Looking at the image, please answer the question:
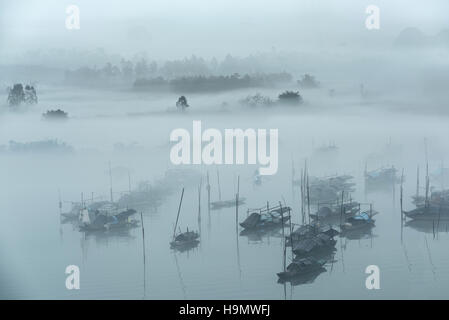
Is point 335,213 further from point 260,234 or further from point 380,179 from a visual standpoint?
point 380,179

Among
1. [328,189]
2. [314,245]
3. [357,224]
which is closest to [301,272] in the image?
[314,245]

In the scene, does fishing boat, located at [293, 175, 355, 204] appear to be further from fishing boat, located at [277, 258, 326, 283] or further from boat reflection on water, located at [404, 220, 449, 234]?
fishing boat, located at [277, 258, 326, 283]

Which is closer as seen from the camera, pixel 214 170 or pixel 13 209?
pixel 13 209

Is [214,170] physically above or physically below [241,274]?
above

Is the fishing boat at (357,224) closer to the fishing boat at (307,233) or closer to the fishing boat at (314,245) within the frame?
the fishing boat at (307,233)

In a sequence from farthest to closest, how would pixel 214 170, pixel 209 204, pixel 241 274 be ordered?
pixel 214 170 < pixel 209 204 < pixel 241 274

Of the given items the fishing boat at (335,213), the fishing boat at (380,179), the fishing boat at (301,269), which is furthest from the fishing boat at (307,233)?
the fishing boat at (380,179)

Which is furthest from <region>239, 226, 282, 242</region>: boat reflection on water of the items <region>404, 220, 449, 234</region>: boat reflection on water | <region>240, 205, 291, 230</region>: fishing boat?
<region>404, 220, 449, 234</region>: boat reflection on water
